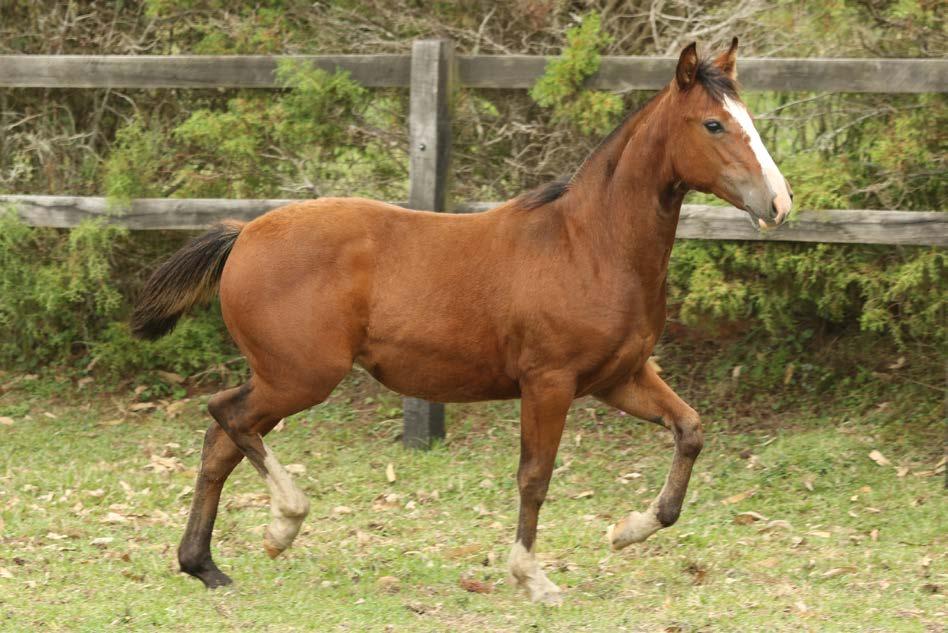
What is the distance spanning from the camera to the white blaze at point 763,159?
4805 mm

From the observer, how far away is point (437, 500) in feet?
23.2

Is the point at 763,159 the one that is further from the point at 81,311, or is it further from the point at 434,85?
the point at 81,311

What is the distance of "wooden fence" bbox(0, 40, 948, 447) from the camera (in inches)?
269

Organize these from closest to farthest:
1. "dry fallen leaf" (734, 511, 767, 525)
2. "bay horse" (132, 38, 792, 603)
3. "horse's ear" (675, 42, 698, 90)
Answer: "horse's ear" (675, 42, 698, 90), "bay horse" (132, 38, 792, 603), "dry fallen leaf" (734, 511, 767, 525)

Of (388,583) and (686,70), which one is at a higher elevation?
(686,70)

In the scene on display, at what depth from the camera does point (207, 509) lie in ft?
18.4

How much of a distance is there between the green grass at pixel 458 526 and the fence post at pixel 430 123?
89 cm

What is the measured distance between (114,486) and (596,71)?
383 cm

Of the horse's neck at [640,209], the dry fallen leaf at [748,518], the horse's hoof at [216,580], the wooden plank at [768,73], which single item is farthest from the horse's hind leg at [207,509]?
the wooden plank at [768,73]

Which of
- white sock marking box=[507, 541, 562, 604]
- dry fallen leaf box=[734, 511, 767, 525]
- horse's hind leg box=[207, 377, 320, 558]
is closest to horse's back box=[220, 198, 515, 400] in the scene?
horse's hind leg box=[207, 377, 320, 558]

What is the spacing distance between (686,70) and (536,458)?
1.79m

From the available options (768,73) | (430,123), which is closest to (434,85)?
(430,123)

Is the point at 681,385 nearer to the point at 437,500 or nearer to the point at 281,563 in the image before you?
the point at 437,500

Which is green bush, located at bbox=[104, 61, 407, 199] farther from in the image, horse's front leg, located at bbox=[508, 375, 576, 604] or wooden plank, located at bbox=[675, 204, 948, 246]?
horse's front leg, located at bbox=[508, 375, 576, 604]
